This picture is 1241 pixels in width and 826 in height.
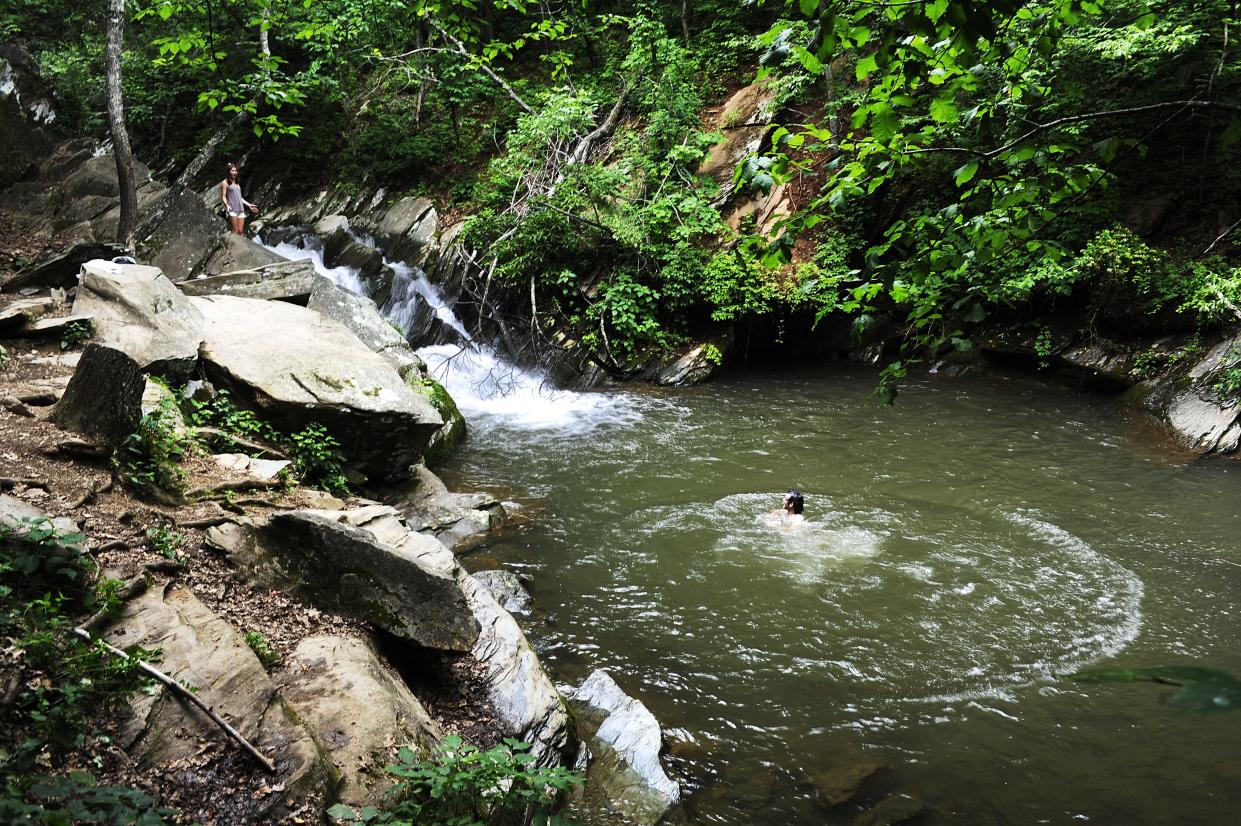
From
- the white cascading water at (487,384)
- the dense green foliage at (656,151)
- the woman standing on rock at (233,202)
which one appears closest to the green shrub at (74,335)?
the dense green foliage at (656,151)

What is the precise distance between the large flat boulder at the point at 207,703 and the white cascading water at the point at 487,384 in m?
8.06

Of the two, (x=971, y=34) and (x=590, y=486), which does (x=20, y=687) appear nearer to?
(x=971, y=34)

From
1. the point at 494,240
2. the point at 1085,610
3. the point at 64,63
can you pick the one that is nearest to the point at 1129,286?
the point at 1085,610

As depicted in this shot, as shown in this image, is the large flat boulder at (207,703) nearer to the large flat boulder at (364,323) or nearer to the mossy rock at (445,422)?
the mossy rock at (445,422)

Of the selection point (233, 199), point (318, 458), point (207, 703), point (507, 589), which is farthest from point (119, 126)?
point (207, 703)

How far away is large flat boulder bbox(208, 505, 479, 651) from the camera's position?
4.82m

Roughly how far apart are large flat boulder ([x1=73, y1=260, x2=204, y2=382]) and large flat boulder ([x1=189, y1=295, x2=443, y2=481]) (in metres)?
0.30

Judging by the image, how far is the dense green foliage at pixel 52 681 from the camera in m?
2.69

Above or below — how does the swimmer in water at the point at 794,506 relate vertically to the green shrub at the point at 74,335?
below

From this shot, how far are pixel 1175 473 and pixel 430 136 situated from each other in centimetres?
1810

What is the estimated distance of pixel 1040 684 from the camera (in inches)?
225

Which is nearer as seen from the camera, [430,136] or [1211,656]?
[1211,656]

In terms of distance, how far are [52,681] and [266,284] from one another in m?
8.86

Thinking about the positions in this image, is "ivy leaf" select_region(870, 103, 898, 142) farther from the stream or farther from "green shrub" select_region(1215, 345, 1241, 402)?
"green shrub" select_region(1215, 345, 1241, 402)
